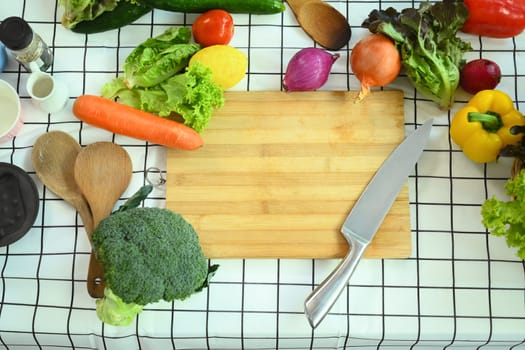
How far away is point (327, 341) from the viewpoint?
1.13 m

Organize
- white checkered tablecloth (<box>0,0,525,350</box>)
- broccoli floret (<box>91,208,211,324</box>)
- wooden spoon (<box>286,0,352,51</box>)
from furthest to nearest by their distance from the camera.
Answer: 1. wooden spoon (<box>286,0,352,51</box>)
2. white checkered tablecloth (<box>0,0,525,350</box>)
3. broccoli floret (<box>91,208,211,324</box>)

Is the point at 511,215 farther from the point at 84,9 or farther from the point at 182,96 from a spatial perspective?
the point at 84,9

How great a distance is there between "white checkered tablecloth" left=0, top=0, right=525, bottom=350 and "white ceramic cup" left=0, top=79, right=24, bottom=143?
26mm

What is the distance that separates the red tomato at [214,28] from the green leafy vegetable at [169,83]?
2 centimetres

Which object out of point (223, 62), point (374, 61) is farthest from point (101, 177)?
point (374, 61)

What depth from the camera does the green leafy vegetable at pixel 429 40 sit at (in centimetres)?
113

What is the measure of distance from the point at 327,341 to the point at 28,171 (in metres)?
0.64

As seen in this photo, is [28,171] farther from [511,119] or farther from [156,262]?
[511,119]

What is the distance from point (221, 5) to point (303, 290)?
0.56 m

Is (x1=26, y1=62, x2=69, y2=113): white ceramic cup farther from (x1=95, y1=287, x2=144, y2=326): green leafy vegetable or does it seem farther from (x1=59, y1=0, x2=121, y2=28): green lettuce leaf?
(x1=95, y1=287, x2=144, y2=326): green leafy vegetable

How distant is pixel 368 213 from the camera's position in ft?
3.64

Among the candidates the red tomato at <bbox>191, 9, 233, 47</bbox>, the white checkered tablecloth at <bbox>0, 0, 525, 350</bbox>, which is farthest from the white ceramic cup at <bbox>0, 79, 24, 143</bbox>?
the red tomato at <bbox>191, 9, 233, 47</bbox>

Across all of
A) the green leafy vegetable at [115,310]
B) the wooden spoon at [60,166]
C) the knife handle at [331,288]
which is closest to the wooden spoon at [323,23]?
the knife handle at [331,288]

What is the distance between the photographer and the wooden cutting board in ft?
3.66
